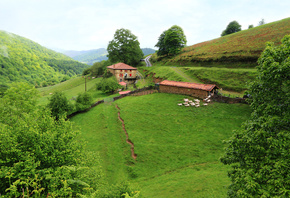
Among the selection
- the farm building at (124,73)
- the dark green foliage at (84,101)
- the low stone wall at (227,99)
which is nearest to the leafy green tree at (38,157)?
the dark green foliage at (84,101)

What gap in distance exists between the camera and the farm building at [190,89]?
38531 mm

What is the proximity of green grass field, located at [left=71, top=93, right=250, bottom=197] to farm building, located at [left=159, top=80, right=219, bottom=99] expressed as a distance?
9.17 ft

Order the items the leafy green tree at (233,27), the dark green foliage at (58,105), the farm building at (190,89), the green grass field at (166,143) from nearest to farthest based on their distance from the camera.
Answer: the green grass field at (166,143) → the farm building at (190,89) → the dark green foliage at (58,105) → the leafy green tree at (233,27)

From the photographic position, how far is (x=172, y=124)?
106 ft

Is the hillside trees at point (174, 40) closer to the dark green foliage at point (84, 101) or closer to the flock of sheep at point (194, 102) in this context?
the flock of sheep at point (194, 102)

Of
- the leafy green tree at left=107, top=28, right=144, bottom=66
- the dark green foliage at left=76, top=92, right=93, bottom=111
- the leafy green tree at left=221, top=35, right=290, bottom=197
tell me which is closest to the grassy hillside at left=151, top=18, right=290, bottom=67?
the leafy green tree at left=107, top=28, right=144, bottom=66

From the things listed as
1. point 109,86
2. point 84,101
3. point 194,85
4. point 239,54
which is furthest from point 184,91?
point 239,54

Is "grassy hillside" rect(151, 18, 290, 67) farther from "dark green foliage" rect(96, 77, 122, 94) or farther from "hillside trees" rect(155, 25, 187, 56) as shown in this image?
"dark green foliage" rect(96, 77, 122, 94)

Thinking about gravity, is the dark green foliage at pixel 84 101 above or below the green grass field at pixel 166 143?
above

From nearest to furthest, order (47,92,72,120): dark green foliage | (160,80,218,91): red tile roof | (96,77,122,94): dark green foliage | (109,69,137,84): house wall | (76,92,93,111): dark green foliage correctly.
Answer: (160,80,218,91): red tile roof < (47,92,72,120): dark green foliage < (76,92,93,111): dark green foliage < (96,77,122,94): dark green foliage < (109,69,137,84): house wall

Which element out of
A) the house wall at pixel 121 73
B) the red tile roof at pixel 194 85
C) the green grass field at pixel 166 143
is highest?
the house wall at pixel 121 73

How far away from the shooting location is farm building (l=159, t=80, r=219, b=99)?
3853 cm

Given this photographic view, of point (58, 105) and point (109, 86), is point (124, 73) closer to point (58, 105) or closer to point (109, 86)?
point (109, 86)

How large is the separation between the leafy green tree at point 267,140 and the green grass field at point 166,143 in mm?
7827
